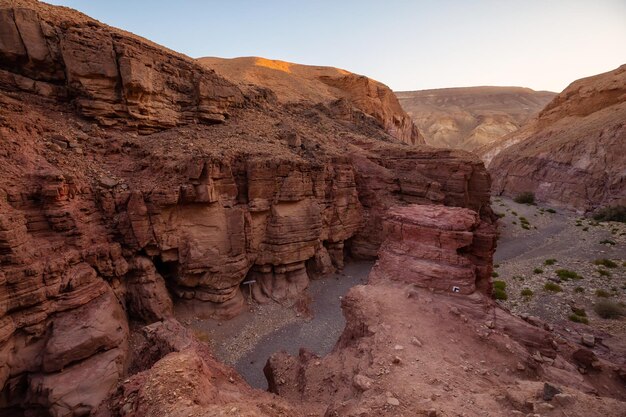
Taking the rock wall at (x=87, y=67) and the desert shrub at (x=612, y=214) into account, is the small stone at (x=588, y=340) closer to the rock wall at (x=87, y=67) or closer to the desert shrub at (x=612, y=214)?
the rock wall at (x=87, y=67)

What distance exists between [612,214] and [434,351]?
3641 cm

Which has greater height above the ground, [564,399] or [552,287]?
[564,399]

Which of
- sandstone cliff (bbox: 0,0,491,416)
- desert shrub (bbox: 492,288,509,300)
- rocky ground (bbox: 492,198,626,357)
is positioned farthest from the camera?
desert shrub (bbox: 492,288,509,300)

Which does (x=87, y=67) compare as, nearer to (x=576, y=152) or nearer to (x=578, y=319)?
(x=578, y=319)

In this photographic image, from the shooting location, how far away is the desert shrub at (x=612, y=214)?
29.6m

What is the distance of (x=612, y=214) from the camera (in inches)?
1182

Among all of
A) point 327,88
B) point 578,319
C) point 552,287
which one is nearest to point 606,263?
point 552,287

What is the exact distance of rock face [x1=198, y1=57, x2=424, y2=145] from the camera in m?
33.8

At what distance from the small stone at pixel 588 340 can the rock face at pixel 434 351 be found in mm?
4588

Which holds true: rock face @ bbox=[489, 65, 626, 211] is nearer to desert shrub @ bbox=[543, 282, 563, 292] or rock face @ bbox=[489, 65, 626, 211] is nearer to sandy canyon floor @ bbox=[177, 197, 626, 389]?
sandy canyon floor @ bbox=[177, 197, 626, 389]

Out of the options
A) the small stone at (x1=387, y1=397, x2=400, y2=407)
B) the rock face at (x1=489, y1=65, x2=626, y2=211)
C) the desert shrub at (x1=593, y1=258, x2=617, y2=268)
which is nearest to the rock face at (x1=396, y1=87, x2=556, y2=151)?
the rock face at (x1=489, y1=65, x2=626, y2=211)

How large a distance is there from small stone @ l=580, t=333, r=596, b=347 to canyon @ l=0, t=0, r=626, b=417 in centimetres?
201

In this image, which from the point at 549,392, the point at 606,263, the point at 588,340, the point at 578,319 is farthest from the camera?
the point at 606,263

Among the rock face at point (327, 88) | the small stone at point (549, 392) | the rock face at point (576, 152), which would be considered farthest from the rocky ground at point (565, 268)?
the rock face at point (327, 88)
